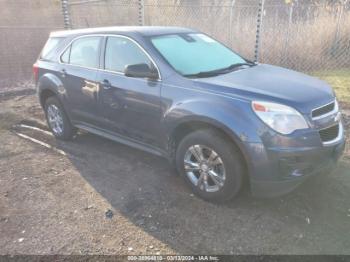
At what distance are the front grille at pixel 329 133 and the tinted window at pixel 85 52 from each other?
9.40ft

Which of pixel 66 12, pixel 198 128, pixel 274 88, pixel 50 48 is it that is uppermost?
pixel 66 12

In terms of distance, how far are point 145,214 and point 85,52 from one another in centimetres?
251

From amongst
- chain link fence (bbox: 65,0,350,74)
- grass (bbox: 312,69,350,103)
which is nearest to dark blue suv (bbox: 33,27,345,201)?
grass (bbox: 312,69,350,103)

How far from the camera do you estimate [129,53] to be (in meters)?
4.24

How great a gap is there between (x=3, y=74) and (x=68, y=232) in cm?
812

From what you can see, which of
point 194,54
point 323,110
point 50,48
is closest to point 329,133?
point 323,110

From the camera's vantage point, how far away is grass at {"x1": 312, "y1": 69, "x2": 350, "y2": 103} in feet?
24.1

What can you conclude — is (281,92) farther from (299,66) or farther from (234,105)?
(299,66)

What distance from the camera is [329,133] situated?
3.39 metres

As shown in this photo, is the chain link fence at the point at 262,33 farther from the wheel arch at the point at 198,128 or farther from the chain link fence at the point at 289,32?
the wheel arch at the point at 198,128

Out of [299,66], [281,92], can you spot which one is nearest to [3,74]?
[299,66]

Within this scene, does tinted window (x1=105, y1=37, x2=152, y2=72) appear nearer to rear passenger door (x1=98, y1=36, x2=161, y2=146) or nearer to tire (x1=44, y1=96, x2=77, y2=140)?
rear passenger door (x1=98, y1=36, x2=161, y2=146)

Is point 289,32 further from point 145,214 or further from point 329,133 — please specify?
point 145,214

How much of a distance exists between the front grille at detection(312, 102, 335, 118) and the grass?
383cm
